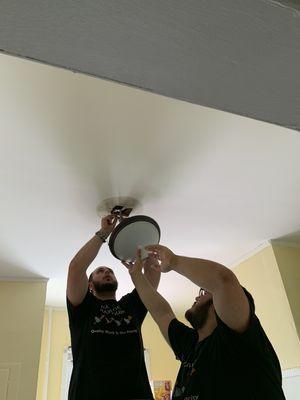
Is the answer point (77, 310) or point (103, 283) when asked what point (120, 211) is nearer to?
point (103, 283)

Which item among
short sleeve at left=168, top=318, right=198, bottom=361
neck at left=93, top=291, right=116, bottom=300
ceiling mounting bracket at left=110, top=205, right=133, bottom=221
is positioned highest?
ceiling mounting bracket at left=110, top=205, right=133, bottom=221

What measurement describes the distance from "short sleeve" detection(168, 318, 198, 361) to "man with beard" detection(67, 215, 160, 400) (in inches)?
5.3

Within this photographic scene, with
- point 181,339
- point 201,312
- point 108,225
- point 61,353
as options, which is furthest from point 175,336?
point 61,353

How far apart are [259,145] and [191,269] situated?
511 mm

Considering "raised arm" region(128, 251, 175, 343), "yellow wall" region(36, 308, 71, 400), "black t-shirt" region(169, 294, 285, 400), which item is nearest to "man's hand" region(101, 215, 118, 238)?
"raised arm" region(128, 251, 175, 343)

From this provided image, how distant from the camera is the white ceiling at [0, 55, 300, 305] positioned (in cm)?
94

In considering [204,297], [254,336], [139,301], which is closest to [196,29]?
[254,336]

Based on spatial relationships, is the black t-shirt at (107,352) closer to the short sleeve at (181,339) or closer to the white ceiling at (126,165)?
the short sleeve at (181,339)

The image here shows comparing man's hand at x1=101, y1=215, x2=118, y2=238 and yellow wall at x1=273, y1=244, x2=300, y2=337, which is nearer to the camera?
man's hand at x1=101, y1=215, x2=118, y2=238

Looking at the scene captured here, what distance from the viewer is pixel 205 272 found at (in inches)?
32.5

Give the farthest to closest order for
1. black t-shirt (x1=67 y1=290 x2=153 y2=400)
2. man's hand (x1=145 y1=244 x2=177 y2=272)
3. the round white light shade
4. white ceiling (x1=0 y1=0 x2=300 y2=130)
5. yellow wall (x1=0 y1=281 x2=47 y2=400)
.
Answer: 1. yellow wall (x1=0 y1=281 x2=47 y2=400)
2. the round white light shade
3. black t-shirt (x1=67 y1=290 x2=153 y2=400)
4. man's hand (x1=145 y1=244 x2=177 y2=272)
5. white ceiling (x1=0 y1=0 x2=300 y2=130)

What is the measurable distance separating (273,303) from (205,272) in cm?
113

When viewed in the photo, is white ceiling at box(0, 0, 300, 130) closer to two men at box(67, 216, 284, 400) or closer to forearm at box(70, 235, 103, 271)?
two men at box(67, 216, 284, 400)

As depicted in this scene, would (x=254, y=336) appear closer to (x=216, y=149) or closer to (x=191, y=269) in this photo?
(x=191, y=269)
